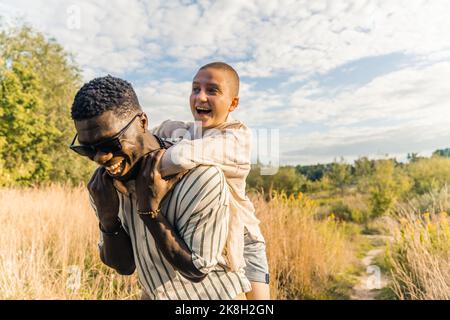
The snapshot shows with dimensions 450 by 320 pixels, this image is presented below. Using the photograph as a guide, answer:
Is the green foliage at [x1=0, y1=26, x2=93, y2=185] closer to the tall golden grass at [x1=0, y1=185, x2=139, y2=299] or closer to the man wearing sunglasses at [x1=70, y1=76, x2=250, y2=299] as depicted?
the tall golden grass at [x1=0, y1=185, x2=139, y2=299]

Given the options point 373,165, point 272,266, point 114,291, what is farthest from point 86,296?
point 373,165

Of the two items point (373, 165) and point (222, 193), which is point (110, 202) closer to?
point (222, 193)

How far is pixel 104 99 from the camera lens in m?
1.20

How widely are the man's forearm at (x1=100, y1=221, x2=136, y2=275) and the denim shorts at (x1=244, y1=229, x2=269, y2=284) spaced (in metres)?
0.87

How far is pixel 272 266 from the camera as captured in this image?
5.66 metres

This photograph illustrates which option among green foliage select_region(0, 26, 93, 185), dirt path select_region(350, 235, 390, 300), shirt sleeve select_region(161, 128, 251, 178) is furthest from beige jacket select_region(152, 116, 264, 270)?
green foliage select_region(0, 26, 93, 185)

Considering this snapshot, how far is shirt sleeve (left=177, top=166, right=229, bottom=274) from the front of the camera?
4.08ft

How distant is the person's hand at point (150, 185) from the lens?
124cm

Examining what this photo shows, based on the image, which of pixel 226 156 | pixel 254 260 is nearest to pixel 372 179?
pixel 254 260

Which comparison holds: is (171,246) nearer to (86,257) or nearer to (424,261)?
(86,257)

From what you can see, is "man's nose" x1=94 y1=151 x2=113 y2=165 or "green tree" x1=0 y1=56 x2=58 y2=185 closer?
"man's nose" x1=94 y1=151 x2=113 y2=165

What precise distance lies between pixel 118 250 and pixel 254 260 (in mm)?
1022
